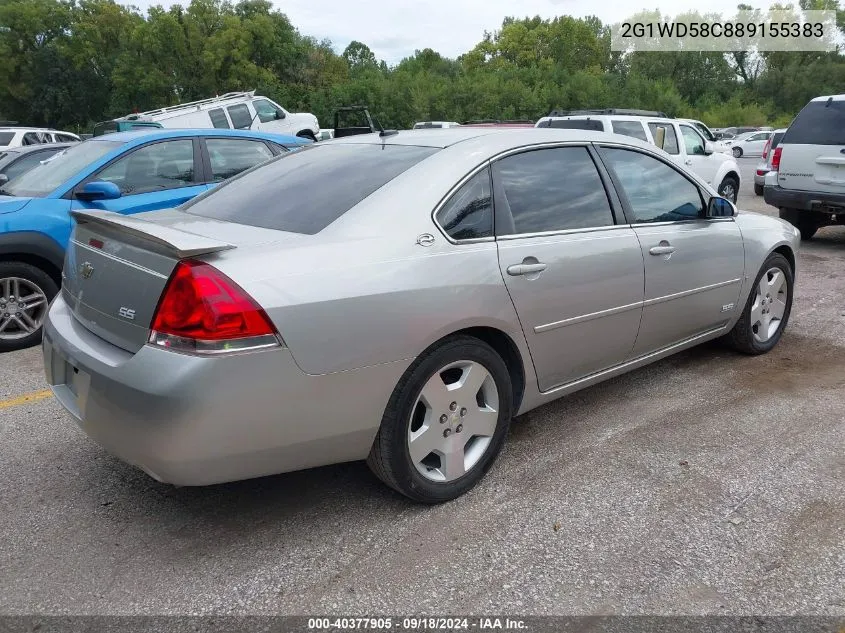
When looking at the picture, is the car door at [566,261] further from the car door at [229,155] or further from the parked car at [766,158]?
the parked car at [766,158]

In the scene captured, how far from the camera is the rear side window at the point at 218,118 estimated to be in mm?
17891

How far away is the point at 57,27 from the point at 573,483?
57545 mm

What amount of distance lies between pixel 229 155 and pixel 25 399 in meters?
3.12

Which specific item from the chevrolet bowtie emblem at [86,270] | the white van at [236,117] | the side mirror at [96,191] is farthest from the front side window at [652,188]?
the white van at [236,117]

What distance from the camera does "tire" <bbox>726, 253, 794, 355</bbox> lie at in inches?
189

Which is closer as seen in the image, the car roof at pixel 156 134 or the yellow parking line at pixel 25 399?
the yellow parking line at pixel 25 399

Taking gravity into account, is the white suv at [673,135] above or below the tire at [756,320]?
above

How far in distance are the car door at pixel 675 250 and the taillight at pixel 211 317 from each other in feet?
7.21

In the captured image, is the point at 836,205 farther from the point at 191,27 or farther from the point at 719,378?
the point at 191,27

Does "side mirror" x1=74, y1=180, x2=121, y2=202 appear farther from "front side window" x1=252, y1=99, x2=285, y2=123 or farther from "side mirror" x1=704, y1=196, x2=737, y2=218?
"front side window" x1=252, y1=99, x2=285, y2=123

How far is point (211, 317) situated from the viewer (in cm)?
245

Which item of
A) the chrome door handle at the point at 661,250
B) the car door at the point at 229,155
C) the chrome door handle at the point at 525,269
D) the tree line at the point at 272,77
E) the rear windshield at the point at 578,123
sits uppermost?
the tree line at the point at 272,77

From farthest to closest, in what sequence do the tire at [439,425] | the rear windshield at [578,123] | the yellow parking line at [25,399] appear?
the rear windshield at [578,123] < the yellow parking line at [25,399] < the tire at [439,425]

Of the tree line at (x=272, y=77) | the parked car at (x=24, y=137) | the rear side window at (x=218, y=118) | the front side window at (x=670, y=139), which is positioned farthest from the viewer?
the tree line at (x=272, y=77)
